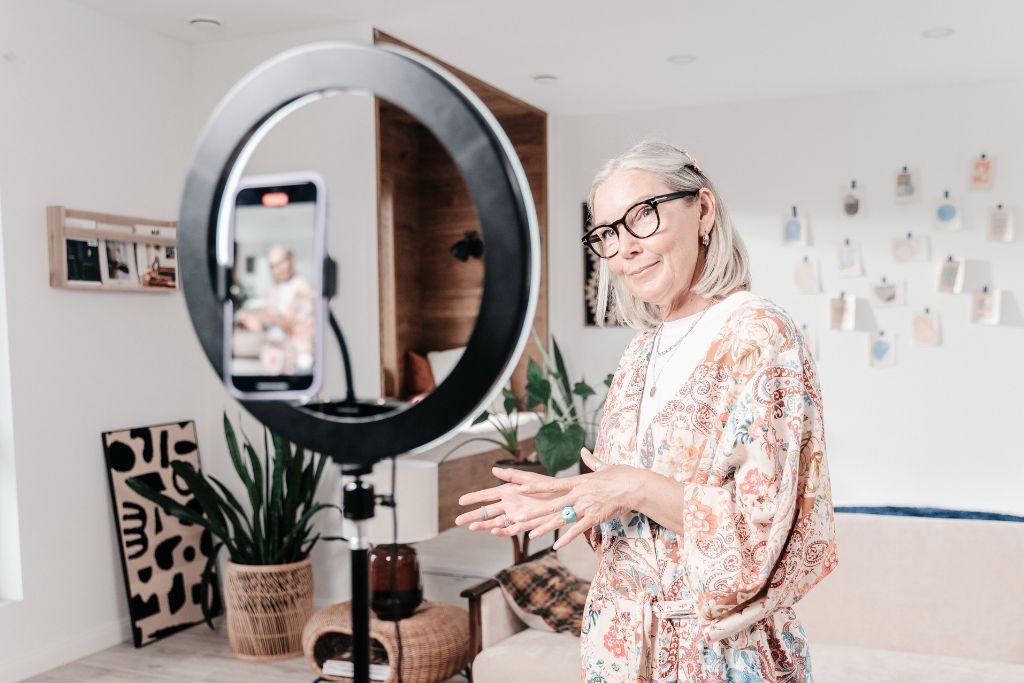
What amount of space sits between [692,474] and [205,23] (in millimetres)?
3404

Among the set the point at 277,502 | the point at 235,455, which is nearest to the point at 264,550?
the point at 277,502

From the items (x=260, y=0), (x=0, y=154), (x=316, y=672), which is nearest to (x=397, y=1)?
(x=260, y=0)

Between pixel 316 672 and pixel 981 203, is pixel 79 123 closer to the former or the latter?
pixel 316 672

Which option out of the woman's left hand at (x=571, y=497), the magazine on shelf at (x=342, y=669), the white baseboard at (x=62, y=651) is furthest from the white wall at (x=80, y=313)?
the woman's left hand at (x=571, y=497)

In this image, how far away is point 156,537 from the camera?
360 cm

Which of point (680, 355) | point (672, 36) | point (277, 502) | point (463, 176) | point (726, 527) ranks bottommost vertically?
point (277, 502)

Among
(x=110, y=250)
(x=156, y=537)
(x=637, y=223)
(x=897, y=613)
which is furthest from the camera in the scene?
(x=156, y=537)

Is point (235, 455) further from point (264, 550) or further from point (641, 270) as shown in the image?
point (641, 270)

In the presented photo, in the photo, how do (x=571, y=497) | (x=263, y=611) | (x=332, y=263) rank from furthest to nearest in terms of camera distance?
(x=263, y=611) < (x=571, y=497) < (x=332, y=263)

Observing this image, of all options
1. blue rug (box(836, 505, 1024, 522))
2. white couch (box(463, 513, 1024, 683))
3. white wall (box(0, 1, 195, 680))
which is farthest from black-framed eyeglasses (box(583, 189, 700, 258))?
white wall (box(0, 1, 195, 680))

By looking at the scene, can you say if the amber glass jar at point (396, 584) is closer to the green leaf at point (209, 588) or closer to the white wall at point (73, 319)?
the green leaf at point (209, 588)

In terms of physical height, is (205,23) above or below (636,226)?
above

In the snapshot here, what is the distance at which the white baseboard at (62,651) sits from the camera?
10.3 ft

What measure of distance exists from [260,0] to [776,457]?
3.17 metres
